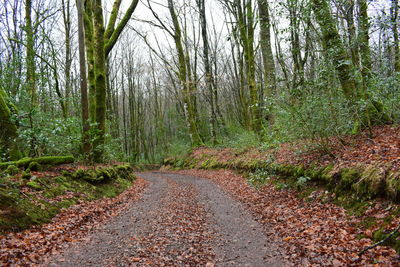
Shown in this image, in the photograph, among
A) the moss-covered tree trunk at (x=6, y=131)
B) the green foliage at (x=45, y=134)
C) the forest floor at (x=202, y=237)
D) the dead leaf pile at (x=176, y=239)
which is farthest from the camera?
the moss-covered tree trunk at (x=6, y=131)

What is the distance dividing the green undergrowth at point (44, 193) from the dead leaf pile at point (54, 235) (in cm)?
28

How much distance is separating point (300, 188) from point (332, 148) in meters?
1.59

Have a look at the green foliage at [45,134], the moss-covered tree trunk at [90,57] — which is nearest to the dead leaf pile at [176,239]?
the green foliage at [45,134]

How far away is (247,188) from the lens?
1079 cm

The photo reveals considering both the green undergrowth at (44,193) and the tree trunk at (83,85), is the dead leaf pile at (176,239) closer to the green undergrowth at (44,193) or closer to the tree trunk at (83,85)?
the green undergrowth at (44,193)

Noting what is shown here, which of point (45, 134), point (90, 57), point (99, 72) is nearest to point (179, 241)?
point (45, 134)

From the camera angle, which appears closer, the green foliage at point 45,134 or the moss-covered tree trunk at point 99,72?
the green foliage at point 45,134

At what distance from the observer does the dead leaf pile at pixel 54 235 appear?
15.5 ft

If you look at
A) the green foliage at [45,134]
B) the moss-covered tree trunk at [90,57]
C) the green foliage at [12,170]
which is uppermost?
the moss-covered tree trunk at [90,57]

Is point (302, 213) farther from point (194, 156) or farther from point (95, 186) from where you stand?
point (194, 156)

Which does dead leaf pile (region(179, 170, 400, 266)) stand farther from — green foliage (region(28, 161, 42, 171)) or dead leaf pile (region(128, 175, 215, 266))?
green foliage (region(28, 161, 42, 171))

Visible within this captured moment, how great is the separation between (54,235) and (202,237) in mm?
3226

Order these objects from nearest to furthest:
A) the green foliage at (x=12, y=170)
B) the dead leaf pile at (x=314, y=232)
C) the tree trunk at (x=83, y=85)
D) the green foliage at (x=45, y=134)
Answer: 1. the dead leaf pile at (x=314, y=232)
2. the green foliage at (x=12, y=170)
3. the green foliage at (x=45, y=134)
4. the tree trunk at (x=83, y=85)

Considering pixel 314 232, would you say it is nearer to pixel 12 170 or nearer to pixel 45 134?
pixel 45 134
